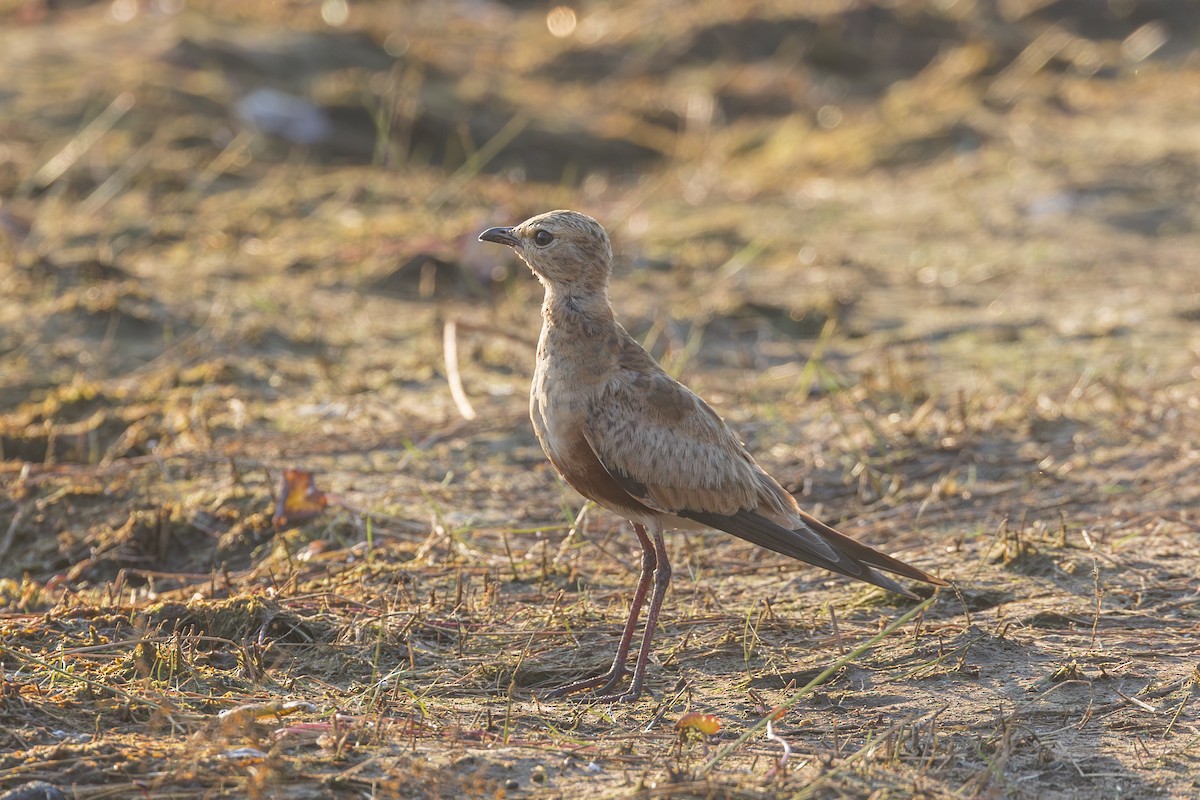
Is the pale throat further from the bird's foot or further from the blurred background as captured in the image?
the blurred background

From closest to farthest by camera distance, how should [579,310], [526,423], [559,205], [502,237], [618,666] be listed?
→ [618,666]
[579,310]
[502,237]
[526,423]
[559,205]

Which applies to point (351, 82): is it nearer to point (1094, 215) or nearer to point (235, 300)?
point (235, 300)

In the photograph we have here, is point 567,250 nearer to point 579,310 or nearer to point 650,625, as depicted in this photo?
point 579,310

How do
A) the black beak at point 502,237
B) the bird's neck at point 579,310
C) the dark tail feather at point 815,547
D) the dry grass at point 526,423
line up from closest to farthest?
1. the dry grass at point 526,423
2. the dark tail feather at point 815,547
3. the bird's neck at point 579,310
4. the black beak at point 502,237

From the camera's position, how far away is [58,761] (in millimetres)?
3230

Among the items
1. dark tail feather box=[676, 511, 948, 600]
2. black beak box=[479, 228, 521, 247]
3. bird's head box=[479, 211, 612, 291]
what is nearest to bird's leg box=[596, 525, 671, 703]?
dark tail feather box=[676, 511, 948, 600]

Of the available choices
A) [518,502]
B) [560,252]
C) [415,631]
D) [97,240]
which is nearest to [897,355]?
[518,502]

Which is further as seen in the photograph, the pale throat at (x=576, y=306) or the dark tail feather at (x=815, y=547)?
the pale throat at (x=576, y=306)

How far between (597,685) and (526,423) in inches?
84.5

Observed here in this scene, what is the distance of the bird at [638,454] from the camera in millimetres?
4070

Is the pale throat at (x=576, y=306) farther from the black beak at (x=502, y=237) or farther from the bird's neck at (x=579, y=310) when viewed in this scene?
the black beak at (x=502, y=237)

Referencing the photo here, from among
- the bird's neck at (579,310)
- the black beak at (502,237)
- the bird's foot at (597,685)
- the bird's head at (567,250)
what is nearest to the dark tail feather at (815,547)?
the bird's foot at (597,685)

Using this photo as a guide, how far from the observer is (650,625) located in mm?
4020

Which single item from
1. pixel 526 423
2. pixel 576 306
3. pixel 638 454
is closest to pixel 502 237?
pixel 576 306
